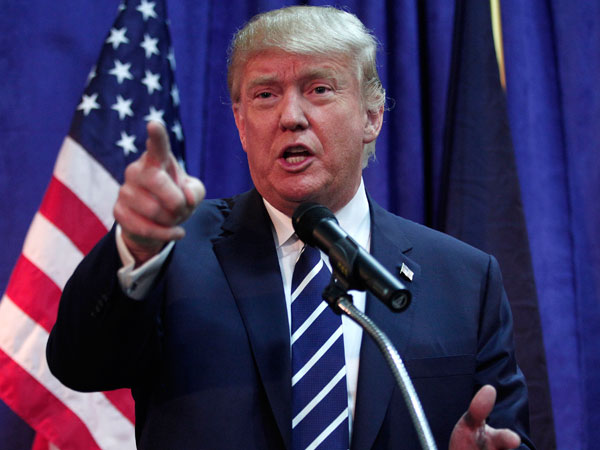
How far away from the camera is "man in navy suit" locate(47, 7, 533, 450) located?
3.56 feet

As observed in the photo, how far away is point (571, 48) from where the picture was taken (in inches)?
97.0

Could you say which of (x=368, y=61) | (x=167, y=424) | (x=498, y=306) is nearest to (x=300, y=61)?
(x=368, y=61)

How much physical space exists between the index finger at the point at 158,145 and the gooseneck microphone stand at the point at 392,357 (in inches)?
11.1

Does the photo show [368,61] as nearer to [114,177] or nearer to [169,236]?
[114,177]

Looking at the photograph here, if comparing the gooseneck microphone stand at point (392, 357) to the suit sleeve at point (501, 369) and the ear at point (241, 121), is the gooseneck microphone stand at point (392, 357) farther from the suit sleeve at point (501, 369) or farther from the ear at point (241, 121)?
the ear at point (241, 121)

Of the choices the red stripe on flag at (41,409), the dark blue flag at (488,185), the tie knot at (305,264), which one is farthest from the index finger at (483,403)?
the red stripe on flag at (41,409)

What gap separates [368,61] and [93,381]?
1000mm

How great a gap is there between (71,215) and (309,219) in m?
1.13

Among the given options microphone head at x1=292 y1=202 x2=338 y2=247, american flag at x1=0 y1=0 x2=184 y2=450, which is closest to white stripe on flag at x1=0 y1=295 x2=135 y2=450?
american flag at x1=0 y1=0 x2=184 y2=450

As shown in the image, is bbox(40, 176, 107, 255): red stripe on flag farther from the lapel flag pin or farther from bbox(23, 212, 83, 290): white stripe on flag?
the lapel flag pin

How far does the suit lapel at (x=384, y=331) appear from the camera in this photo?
1250 mm

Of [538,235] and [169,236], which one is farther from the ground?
[169,236]

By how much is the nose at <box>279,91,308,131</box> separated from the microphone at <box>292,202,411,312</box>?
458 millimetres

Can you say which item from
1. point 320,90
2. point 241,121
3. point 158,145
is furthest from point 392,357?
point 241,121
